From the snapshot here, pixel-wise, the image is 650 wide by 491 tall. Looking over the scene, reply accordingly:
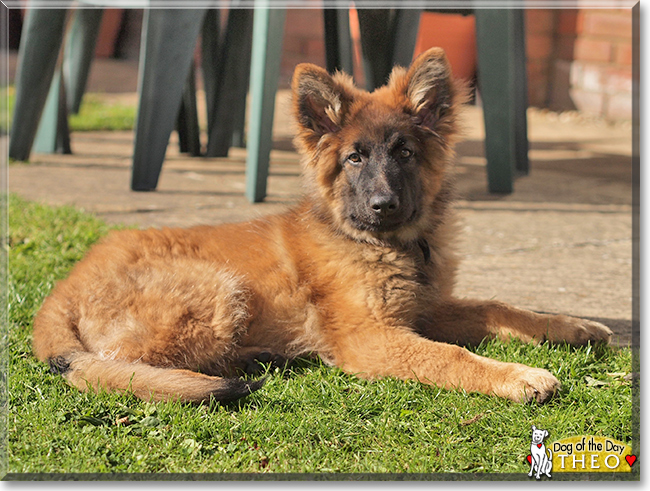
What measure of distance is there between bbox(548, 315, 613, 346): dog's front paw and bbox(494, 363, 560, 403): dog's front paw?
423 millimetres

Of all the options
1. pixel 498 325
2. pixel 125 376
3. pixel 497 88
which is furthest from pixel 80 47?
pixel 498 325

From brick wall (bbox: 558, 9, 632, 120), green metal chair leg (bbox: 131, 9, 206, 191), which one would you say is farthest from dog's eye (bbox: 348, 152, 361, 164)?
brick wall (bbox: 558, 9, 632, 120)

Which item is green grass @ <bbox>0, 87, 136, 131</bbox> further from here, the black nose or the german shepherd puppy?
the black nose

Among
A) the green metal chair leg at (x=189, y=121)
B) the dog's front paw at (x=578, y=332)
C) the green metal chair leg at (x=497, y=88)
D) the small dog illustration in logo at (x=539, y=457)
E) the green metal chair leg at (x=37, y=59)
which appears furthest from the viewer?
the green metal chair leg at (x=189, y=121)

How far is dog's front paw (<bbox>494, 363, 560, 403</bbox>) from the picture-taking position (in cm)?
255

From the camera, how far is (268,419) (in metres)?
2.46

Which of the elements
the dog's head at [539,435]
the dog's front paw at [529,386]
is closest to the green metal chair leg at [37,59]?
the dog's front paw at [529,386]

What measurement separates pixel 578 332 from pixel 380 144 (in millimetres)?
1184

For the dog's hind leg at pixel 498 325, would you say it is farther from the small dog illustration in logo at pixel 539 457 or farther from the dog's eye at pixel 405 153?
the small dog illustration in logo at pixel 539 457

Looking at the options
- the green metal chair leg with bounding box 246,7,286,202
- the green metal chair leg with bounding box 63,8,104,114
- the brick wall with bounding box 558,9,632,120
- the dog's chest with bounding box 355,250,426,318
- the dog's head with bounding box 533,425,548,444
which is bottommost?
the dog's head with bounding box 533,425,548,444

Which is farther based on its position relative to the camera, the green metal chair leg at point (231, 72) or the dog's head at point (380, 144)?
the green metal chair leg at point (231, 72)

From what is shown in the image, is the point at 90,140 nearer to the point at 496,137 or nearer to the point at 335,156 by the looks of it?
the point at 496,137

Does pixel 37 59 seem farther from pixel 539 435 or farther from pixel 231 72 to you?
pixel 539 435

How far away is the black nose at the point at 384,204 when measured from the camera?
3.00 metres
